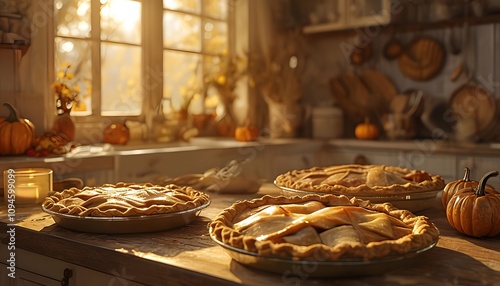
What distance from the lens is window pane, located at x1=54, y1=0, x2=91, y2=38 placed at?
123 inches

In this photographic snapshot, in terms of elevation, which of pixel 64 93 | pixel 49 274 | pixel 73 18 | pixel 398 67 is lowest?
pixel 49 274

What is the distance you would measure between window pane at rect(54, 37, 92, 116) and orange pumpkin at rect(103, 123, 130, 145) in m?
0.17

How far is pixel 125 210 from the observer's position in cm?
122

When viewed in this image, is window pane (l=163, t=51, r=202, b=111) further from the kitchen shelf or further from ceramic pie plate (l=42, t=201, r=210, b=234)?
ceramic pie plate (l=42, t=201, r=210, b=234)

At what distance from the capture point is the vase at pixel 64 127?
2846 millimetres

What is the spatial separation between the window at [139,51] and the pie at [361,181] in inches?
71.2

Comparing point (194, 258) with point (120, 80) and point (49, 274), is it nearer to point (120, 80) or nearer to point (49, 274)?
point (49, 274)

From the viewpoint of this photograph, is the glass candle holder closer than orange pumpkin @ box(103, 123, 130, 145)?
Yes

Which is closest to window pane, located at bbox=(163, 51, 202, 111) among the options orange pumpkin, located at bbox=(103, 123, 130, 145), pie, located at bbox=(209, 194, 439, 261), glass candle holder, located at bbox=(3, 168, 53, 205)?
orange pumpkin, located at bbox=(103, 123, 130, 145)

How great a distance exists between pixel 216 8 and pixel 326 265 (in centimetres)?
355

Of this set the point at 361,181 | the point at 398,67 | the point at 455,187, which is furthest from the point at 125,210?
the point at 398,67

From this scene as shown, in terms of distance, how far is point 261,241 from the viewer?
0.93m

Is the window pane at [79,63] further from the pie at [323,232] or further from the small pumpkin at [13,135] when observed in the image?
the pie at [323,232]

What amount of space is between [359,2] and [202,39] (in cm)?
120
